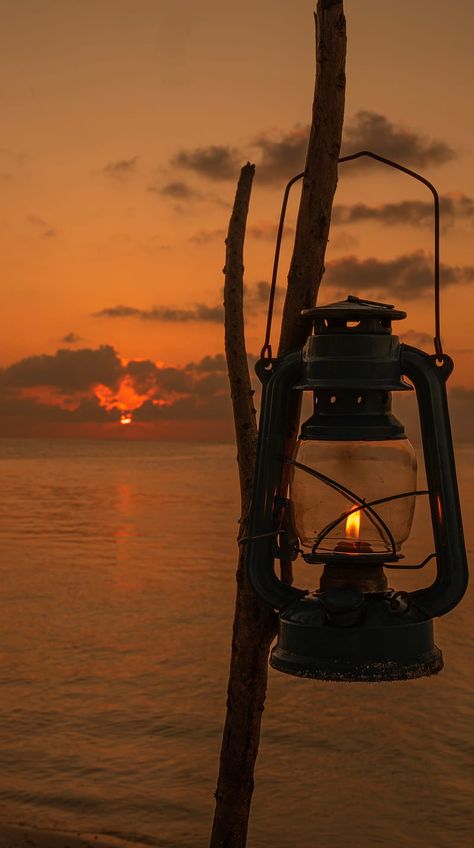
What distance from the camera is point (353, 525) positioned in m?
2.67

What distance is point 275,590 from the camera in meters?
2.76

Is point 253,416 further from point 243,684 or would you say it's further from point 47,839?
point 47,839

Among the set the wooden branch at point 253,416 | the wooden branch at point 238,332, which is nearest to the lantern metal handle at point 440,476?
the wooden branch at point 253,416

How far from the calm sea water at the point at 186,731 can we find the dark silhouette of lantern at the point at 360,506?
15.2 ft

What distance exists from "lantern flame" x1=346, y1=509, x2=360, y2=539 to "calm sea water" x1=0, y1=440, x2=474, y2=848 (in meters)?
4.74

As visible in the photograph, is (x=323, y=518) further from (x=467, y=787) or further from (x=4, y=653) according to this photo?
(x=4, y=653)

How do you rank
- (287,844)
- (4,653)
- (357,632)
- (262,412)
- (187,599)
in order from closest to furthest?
(357,632) < (262,412) < (287,844) < (4,653) < (187,599)

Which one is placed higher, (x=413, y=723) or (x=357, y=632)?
(x=357, y=632)

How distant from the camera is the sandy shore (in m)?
5.66

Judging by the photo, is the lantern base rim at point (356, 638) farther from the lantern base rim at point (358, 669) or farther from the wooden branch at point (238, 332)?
the wooden branch at point (238, 332)

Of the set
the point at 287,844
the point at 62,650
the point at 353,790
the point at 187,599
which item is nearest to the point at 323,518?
the point at 287,844

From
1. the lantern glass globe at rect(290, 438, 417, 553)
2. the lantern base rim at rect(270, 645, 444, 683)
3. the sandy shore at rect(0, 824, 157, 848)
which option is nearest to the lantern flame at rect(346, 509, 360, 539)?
the lantern glass globe at rect(290, 438, 417, 553)

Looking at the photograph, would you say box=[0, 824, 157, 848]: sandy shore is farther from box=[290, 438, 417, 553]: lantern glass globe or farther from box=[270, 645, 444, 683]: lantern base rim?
box=[290, 438, 417, 553]: lantern glass globe

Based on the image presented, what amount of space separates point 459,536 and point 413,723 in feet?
23.6
